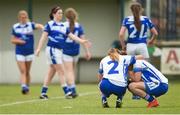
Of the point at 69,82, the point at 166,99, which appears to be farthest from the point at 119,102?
the point at 69,82

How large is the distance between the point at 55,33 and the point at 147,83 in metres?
3.69

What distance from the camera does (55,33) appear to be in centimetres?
1672

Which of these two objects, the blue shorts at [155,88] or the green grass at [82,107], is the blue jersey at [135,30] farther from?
the blue shorts at [155,88]

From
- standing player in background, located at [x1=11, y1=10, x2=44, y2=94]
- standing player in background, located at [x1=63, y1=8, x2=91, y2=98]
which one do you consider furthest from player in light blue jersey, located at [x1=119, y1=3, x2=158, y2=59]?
standing player in background, located at [x1=11, y1=10, x2=44, y2=94]

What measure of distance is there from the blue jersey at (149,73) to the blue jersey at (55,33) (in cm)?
311

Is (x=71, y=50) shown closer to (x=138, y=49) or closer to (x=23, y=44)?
(x=23, y=44)

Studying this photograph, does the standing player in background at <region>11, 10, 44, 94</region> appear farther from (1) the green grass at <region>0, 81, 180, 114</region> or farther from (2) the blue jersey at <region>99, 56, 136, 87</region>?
(2) the blue jersey at <region>99, 56, 136, 87</region>

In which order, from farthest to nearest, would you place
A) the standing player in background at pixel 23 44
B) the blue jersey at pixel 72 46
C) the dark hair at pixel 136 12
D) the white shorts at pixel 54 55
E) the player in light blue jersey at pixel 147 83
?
the standing player in background at pixel 23 44, the blue jersey at pixel 72 46, the white shorts at pixel 54 55, the dark hair at pixel 136 12, the player in light blue jersey at pixel 147 83

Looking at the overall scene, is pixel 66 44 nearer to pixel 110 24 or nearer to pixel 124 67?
pixel 124 67

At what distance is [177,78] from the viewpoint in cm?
2736

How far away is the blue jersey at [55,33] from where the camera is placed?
16.7 m

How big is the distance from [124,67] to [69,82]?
14.8 ft

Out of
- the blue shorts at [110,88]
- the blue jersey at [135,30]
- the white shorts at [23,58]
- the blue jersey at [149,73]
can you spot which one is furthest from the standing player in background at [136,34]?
the white shorts at [23,58]

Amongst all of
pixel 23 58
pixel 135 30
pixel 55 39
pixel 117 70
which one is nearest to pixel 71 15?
pixel 55 39
